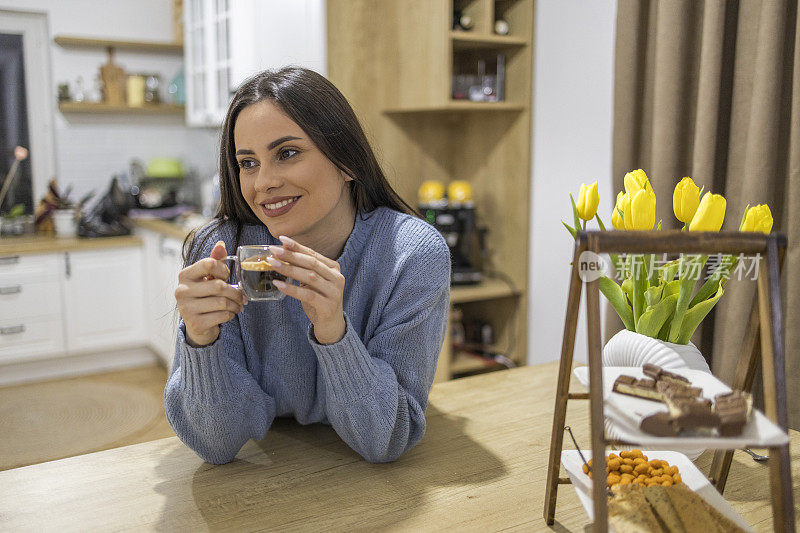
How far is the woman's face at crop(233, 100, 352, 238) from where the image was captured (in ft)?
3.87

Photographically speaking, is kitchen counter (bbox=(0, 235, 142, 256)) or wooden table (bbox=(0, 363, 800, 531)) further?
kitchen counter (bbox=(0, 235, 142, 256))

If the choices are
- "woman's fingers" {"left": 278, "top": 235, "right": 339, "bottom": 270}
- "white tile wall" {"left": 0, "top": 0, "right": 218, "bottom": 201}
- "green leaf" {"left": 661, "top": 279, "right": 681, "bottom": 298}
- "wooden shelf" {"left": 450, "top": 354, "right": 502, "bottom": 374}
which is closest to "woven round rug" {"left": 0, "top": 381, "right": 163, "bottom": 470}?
"white tile wall" {"left": 0, "top": 0, "right": 218, "bottom": 201}

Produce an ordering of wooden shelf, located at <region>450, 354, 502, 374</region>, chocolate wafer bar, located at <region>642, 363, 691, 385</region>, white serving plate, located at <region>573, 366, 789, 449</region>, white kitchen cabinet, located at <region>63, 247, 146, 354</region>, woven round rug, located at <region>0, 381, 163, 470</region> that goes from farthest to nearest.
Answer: white kitchen cabinet, located at <region>63, 247, 146, 354</region> → wooden shelf, located at <region>450, 354, 502, 374</region> → woven round rug, located at <region>0, 381, 163, 470</region> → chocolate wafer bar, located at <region>642, 363, 691, 385</region> → white serving plate, located at <region>573, 366, 789, 449</region>

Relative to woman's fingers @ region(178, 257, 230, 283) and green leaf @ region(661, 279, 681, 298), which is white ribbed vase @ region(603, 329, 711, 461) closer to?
green leaf @ region(661, 279, 681, 298)

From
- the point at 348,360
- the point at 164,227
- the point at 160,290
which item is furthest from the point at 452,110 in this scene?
the point at 348,360

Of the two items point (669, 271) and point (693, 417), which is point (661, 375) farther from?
point (669, 271)

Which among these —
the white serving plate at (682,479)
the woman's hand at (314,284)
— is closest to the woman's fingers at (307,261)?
the woman's hand at (314,284)

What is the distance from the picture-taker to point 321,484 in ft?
3.45

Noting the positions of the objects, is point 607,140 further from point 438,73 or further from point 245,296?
point 245,296

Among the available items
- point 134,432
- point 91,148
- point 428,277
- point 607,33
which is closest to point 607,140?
point 607,33

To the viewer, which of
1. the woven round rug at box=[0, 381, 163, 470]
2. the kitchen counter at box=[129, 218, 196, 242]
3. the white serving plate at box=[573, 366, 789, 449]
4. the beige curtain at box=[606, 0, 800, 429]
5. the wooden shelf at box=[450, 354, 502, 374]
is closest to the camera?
the white serving plate at box=[573, 366, 789, 449]

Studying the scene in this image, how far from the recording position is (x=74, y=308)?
3.86 meters

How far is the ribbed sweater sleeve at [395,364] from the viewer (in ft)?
3.52

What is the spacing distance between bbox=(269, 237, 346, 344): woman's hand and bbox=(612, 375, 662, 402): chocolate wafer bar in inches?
16.4
